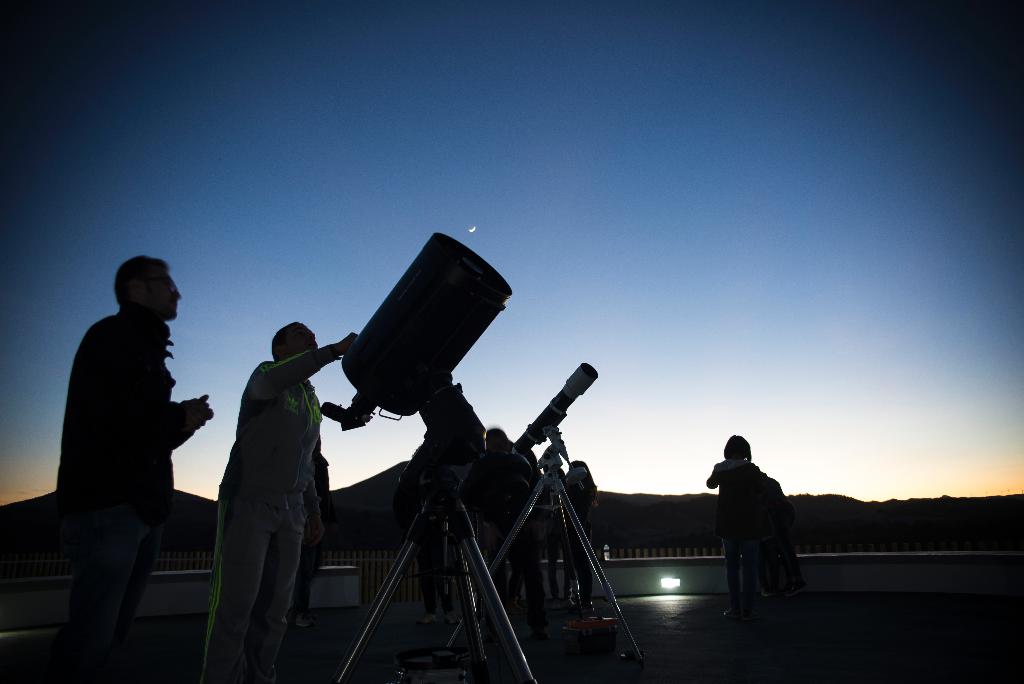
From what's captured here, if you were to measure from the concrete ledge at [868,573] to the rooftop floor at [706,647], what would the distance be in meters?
0.98

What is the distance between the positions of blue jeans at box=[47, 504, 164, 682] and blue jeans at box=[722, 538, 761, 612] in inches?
249

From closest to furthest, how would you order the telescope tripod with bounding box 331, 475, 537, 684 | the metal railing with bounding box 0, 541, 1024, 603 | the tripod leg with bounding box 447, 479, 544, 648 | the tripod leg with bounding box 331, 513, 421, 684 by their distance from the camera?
1. the telescope tripod with bounding box 331, 475, 537, 684
2. the tripod leg with bounding box 331, 513, 421, 684
3. the tripod leg with bounding box 447, 479, 544, 648
4. the metal railing with bounding box 0, 541, 1024, 603

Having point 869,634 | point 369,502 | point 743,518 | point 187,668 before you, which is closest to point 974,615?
point 869,634

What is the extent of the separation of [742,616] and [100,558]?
6.81m

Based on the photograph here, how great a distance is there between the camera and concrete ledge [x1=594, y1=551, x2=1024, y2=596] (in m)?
9.71

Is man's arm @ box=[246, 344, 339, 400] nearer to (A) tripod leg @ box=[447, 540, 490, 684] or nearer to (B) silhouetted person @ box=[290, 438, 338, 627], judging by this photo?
(A) tripod leg @ box=[447, 540, 490, 684]

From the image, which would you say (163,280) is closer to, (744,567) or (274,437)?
(274,437)

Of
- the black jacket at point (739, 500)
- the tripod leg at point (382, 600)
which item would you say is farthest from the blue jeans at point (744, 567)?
the tripod leg at point (382, 600)

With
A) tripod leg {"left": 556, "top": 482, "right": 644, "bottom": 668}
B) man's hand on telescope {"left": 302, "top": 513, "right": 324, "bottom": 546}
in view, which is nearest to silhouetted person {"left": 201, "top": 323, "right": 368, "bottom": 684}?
man's hand on telescope {"left": 302, "top": 513, "right": 324, "bottom": 546}

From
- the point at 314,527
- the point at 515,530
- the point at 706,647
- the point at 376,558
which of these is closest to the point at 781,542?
the point at 706,647

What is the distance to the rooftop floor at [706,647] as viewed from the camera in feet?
14.3

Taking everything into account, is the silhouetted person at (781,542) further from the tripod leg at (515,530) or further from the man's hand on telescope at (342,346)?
the man's hand on telescope at (342,346)

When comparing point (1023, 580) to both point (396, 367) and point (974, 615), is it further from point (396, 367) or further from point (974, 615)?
point (396, 367)

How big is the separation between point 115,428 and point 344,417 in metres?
0.88
